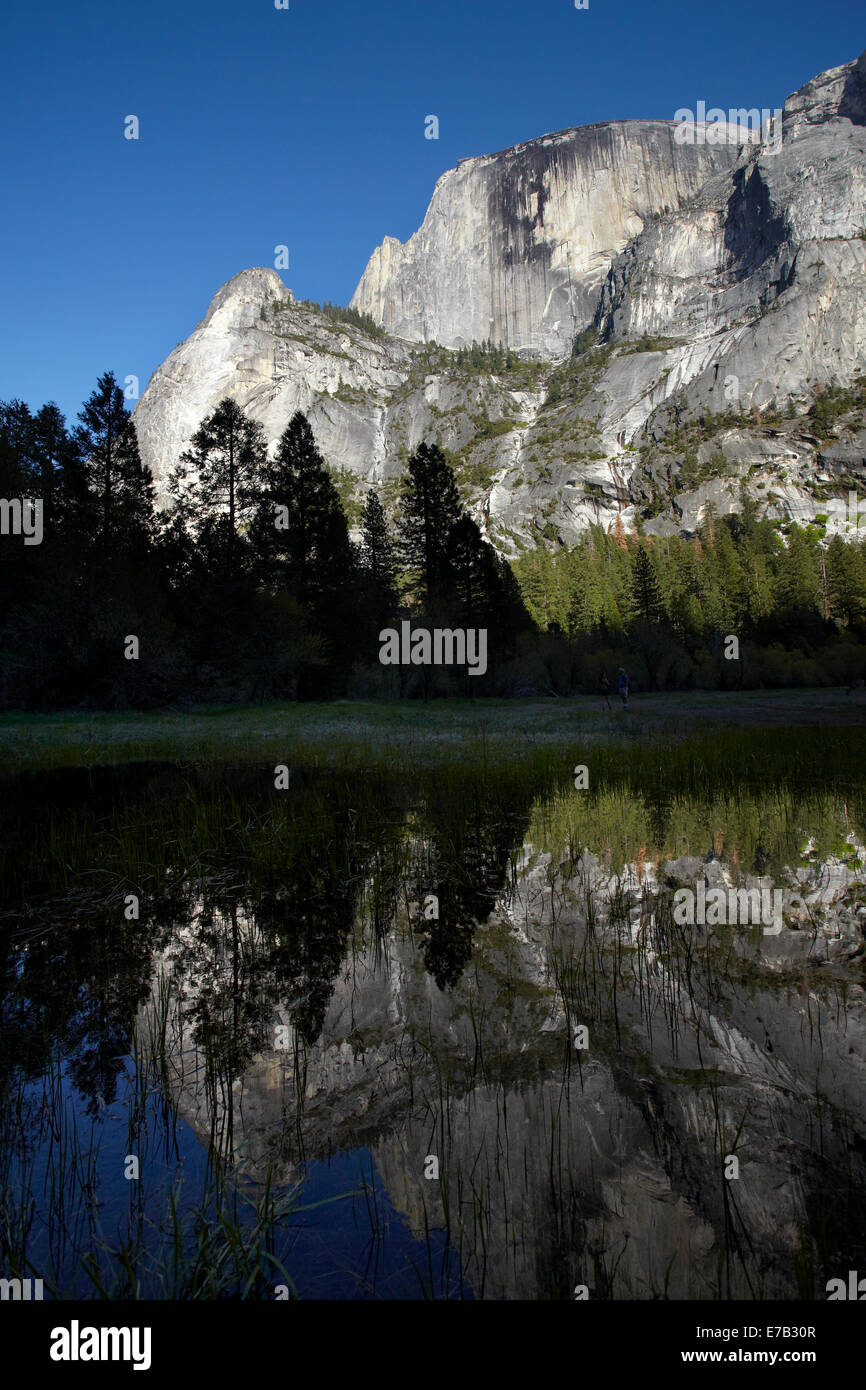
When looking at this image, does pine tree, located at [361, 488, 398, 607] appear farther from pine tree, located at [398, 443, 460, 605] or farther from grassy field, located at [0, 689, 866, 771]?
grassy field, located at [0, 689, 866, 771]

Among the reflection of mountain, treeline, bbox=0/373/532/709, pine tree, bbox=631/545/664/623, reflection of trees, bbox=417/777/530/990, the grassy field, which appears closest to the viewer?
the reflection of mountain

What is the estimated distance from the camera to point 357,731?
73.4ft

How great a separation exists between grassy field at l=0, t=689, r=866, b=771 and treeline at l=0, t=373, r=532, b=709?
10.1ft

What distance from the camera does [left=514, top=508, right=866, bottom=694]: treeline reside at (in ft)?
193

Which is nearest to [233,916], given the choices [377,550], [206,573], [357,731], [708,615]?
[357,731]

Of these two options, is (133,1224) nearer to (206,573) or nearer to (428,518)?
(206,573)

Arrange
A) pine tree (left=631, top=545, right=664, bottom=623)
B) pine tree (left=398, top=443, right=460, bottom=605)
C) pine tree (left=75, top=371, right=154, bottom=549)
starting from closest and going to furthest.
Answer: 1. pine tree (left=75, top=371, right=154, bottom=549)
2. pine tree (left=398, top=443, right=460, bottom=605)
3. pine tree (left=631, top=545, right=664, bottom=623)

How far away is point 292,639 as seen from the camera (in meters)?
33.1

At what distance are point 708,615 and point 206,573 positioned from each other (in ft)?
208

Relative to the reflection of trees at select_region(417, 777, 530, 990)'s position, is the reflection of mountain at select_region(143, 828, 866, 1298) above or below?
below

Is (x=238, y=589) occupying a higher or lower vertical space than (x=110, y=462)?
lower

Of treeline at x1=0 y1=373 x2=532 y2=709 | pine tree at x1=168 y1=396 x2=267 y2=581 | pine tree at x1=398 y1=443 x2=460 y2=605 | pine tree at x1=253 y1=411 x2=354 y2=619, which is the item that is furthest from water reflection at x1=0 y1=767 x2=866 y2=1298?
pine tree at x1=398 y1=443 x2=460 y2=605

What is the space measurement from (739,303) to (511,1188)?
207 meters
